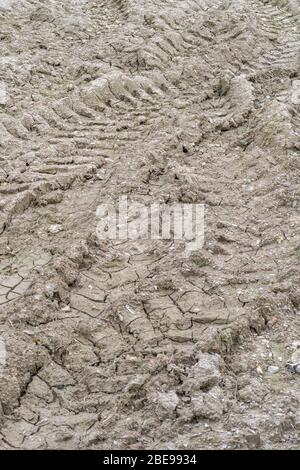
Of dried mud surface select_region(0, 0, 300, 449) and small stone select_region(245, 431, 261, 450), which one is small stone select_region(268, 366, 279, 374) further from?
small stone select_region(245, 431, 261, 450)

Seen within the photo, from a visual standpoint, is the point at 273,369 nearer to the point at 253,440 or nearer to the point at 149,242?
the point at 253,440

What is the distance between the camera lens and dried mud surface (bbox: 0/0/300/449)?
2.76 meters

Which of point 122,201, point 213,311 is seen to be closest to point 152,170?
point 122,201

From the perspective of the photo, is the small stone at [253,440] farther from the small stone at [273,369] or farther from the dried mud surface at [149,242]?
the small stone at [273,369]

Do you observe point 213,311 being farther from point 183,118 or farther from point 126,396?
point 183,118

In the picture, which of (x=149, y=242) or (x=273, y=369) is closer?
(x=273, y=369)

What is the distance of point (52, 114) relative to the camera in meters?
5.21

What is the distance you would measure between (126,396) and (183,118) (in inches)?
117

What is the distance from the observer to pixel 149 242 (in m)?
3.92

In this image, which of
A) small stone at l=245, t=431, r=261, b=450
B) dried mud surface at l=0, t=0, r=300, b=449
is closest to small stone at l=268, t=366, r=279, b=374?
dried mud surface at l=0, t=0, r=300, b=449

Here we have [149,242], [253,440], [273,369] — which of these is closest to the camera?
[253,440]

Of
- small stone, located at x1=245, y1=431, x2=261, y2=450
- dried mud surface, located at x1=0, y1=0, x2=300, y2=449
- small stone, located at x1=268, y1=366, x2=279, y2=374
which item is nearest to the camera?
small stone, located at x1=245, y1=431, x2=261, y2=450

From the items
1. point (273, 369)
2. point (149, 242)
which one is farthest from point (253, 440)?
point (149, 242)

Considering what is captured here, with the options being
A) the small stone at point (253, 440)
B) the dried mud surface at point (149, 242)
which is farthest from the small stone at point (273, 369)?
the small stone at point (253, 440)
